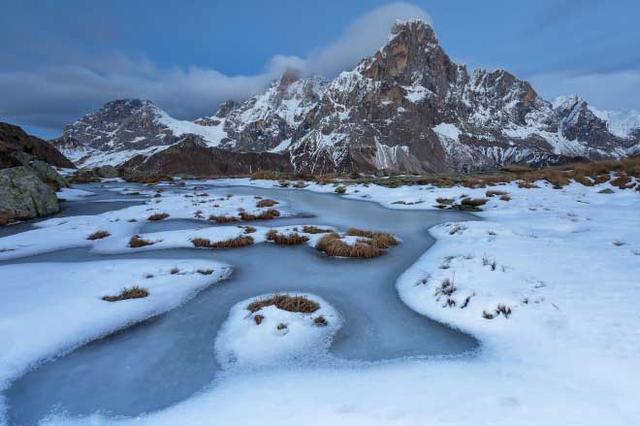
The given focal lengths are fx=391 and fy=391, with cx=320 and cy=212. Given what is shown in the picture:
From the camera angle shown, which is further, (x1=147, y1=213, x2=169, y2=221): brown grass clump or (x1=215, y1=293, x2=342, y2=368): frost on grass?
(x1=147, y1=213, x2=169, y2=221): brown grass clump

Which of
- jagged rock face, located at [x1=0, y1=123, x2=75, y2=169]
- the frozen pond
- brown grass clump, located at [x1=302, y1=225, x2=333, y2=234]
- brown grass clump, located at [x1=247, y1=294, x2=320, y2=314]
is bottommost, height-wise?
the frozen pond

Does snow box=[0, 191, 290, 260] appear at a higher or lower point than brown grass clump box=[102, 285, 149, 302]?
higher

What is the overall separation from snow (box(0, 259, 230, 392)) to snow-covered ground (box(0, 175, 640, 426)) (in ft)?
7.48

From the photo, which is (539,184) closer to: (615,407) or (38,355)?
(615,407)

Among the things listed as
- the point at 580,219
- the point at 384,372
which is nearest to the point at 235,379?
the point at 384,372

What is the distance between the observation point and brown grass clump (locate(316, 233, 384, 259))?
14288 mm

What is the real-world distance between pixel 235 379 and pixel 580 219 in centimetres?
1722

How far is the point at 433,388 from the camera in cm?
597

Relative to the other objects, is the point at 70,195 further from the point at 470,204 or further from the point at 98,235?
the point at 470,204

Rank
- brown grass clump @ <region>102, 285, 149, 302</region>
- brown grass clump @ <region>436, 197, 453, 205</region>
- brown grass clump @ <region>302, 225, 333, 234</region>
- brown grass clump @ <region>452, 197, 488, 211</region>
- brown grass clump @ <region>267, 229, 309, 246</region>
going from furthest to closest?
brown grass clump @ <region>436, 197, 453, 205</region>
brown grass clump @ <region>452, 197, 488, 211</region>
brown grass clump @ <region>302, 225, 333, 234</region>
brown grass clump @ <region>267, 229, 309, 246</region>
brown grass clump @ <region>102, 285, 149, 302</region>

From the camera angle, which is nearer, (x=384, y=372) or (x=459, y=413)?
(x=459, y=413)

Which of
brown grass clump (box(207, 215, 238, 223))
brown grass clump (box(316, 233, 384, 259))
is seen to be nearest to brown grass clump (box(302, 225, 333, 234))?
brown grass clump (box(316, 233, 384, 259))

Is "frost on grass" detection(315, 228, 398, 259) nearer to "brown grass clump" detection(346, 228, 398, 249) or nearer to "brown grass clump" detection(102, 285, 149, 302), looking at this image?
"brown grass clump" detection(346, 228, 398, 249)

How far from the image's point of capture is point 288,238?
1661cm
